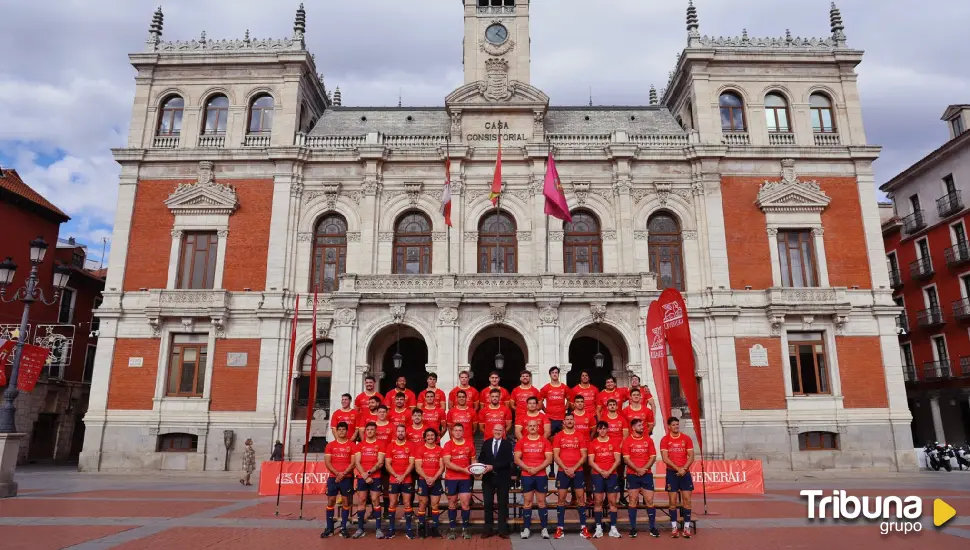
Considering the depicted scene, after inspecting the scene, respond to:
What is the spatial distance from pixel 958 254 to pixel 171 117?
132 feet

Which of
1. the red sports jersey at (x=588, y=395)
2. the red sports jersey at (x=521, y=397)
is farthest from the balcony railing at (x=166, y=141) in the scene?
the red sports jersey at (x=588, y=395)

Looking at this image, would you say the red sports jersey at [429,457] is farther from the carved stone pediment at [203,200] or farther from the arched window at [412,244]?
the carved stone pediment at [203,200]

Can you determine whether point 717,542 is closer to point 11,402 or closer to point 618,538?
point 618,538

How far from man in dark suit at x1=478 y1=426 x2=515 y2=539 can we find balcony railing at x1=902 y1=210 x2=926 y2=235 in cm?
3519

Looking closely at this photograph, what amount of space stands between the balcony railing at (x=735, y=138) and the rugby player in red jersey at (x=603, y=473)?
21.1 m

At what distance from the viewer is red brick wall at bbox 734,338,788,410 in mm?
24531

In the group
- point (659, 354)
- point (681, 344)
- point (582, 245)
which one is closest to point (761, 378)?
point (582, 245)

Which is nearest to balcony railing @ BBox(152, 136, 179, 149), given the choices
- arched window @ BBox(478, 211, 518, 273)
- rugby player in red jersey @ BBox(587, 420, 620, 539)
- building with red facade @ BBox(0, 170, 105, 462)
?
building with red facade @ BBox(0, 170, 105, 462)

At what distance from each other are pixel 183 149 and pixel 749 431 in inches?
1081

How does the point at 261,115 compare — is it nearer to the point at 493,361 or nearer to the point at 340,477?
the point at 493,361

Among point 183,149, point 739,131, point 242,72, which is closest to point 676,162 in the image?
point 739,131

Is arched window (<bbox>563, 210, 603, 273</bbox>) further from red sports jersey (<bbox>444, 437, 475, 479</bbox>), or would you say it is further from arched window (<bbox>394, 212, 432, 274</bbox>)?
red sports jersey (<bbox>444, 437, 475, 479</bbox>)

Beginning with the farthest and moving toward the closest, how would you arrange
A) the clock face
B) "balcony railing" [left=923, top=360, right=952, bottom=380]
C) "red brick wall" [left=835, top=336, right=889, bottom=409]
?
1. "balcony railing" [left=923, top=360, right=952, bottom=380]
2. the clock face
3. "red brick wall" [left=835, top=336, right=889, bottom=409]

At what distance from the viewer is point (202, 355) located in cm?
2552
